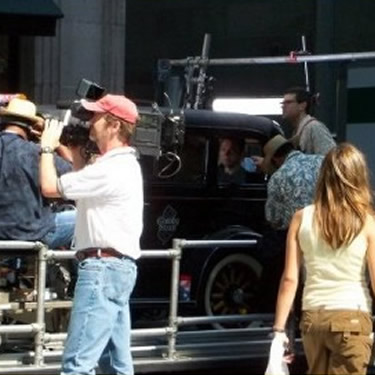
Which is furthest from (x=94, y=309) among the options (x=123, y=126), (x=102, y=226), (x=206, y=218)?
(x=206, y=218)

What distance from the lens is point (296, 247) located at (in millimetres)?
6316

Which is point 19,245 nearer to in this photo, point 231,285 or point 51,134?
point 51,134

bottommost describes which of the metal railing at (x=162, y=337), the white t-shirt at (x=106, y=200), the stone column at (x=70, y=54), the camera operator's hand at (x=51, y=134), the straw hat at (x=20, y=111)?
the metal railing at (x=162, y=337)

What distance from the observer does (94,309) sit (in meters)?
6.48

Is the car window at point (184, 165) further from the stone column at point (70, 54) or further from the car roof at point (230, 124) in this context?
the stone column at point (70, 54)

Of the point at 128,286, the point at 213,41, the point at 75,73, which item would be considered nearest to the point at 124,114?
the point at 128,286

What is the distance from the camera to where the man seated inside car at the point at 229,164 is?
34.4 ft

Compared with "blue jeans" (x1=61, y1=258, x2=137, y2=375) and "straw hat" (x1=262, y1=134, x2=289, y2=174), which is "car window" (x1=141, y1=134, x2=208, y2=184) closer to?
"straw hat" (x1=262, y1=134, x2=289, y2=174)

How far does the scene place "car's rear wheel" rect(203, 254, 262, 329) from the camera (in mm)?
9391

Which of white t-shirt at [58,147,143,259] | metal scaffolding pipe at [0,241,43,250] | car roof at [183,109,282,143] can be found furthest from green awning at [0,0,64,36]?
white t-shirt at [58,147,143,259]

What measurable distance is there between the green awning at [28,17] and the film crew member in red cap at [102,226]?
7.90 m

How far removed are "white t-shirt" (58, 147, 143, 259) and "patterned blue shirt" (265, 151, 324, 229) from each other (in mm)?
1704

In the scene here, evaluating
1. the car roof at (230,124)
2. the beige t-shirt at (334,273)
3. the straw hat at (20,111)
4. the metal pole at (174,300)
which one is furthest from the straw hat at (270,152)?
the beige t-shirt at (334,273)

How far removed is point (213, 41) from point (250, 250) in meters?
12.4
